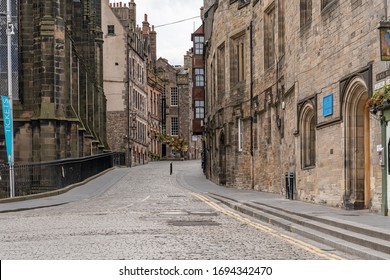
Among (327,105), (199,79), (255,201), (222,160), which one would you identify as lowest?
(255,201)

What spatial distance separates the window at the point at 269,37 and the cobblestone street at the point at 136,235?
31.0 ft

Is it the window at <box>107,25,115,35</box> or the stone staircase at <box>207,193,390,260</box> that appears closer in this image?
the stone staircase at <box>207,193,390,260</box>

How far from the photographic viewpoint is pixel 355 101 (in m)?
18.1

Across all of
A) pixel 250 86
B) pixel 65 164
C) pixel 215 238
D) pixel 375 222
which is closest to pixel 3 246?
pixel 215 238

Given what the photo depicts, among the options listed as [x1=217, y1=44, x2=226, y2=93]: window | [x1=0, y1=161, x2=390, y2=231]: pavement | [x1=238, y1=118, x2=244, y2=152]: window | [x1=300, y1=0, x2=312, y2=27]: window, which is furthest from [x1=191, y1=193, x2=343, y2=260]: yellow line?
[x1=217, y1=44, x2=226, y2=93]: window

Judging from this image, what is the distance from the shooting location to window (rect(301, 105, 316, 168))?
896 inches

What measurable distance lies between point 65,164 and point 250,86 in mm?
9674

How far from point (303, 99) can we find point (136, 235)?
34.8 feet

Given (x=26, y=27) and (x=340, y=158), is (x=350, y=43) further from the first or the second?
(x=26, y=27)

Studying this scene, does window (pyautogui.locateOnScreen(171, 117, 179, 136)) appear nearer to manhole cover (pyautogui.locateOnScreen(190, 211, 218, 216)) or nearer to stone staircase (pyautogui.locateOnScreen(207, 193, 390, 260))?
manhole cover (pyautogui.locateOnScreen(190, 211, 218, 216))

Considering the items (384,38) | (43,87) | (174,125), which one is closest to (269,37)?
(43,87)

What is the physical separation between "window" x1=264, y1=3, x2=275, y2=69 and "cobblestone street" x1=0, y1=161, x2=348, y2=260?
9.46 m

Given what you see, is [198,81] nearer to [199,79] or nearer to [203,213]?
[199,79]

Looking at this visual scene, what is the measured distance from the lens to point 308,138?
22922 millimetres
